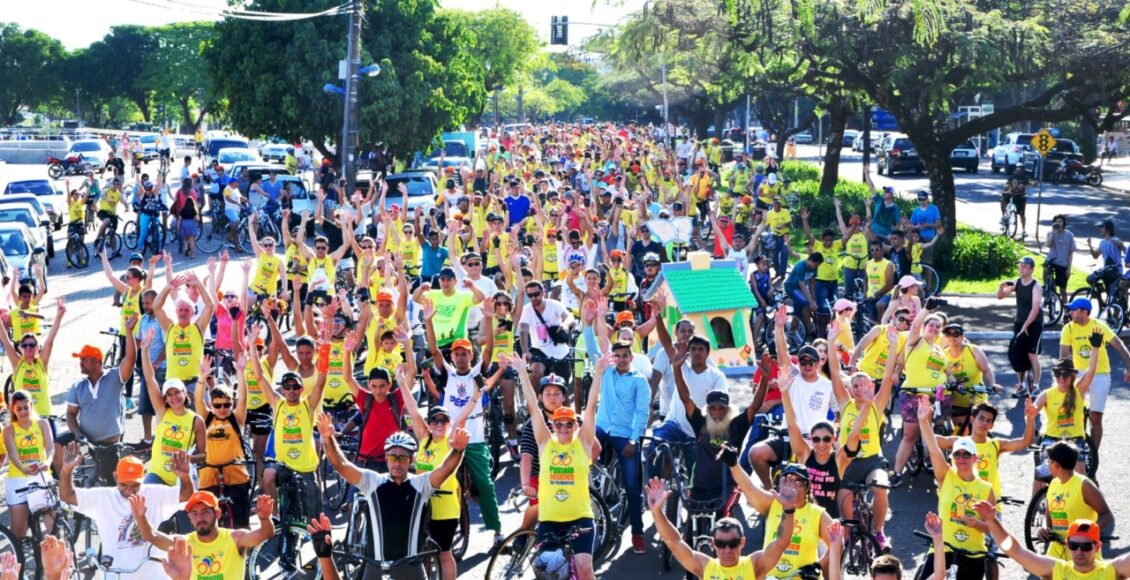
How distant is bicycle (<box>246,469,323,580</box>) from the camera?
9.98 m

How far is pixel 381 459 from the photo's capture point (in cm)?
1152

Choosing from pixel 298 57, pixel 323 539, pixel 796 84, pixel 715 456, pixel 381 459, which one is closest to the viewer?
pixel 323 539

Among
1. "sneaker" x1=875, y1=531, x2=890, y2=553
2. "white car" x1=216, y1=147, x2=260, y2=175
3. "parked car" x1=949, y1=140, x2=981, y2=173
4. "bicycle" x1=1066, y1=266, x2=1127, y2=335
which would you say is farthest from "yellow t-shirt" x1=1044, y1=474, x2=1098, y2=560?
"parked car" x1=949, y1=140, x2=981, y2=173

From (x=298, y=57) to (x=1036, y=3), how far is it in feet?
60.0

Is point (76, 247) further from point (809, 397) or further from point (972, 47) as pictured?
point (809, 397)

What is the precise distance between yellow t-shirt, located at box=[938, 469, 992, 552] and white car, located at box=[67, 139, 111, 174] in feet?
180

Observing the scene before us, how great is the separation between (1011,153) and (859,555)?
47851 mm

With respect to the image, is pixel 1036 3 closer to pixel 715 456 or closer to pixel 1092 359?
pixel 1092 359

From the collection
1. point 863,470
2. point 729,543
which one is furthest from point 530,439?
point 729,543

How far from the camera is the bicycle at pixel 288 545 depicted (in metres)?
9.98

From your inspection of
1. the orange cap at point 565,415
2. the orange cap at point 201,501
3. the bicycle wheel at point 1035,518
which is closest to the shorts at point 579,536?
the orange cap at point 565,415

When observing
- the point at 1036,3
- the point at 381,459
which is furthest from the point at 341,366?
the point at 1036,3

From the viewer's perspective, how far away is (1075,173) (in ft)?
165

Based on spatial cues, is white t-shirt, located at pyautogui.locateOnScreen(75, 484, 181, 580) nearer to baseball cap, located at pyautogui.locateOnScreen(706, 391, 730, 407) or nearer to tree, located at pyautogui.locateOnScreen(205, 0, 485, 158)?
baseball cap, located at pyautogui.locateOnScreen(706, 391, 730, 407)
